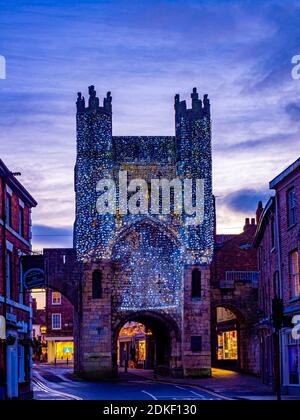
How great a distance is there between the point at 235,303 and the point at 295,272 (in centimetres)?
2186

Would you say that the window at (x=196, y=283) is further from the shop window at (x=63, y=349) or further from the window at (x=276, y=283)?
the shop window at (x=63, y=349)

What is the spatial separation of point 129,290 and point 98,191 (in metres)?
6.13

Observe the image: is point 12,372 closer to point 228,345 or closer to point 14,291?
point 14,291

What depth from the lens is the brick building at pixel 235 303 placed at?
163 ft

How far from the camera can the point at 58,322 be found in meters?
81.6

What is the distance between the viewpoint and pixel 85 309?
150ft

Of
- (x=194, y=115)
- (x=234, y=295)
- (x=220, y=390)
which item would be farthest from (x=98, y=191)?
(x=220, y=390)

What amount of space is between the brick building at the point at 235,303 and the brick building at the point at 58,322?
2091 centimetres

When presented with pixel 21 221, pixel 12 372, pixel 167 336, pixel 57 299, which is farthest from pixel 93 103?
pixel 57 299

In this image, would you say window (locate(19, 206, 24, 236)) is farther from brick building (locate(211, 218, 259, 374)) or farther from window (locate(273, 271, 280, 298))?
brick building (locate(211, 218, 259, 374))

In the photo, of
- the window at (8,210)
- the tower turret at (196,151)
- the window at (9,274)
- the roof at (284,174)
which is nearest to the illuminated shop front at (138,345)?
the tower turret at (196,151)

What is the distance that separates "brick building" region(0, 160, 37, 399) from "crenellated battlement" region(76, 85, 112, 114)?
1717 cm

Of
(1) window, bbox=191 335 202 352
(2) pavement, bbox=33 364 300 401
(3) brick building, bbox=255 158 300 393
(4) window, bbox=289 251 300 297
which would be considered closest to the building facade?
(1) window, bbox=191 335 202 352

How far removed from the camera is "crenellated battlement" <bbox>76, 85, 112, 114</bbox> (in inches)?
1876
